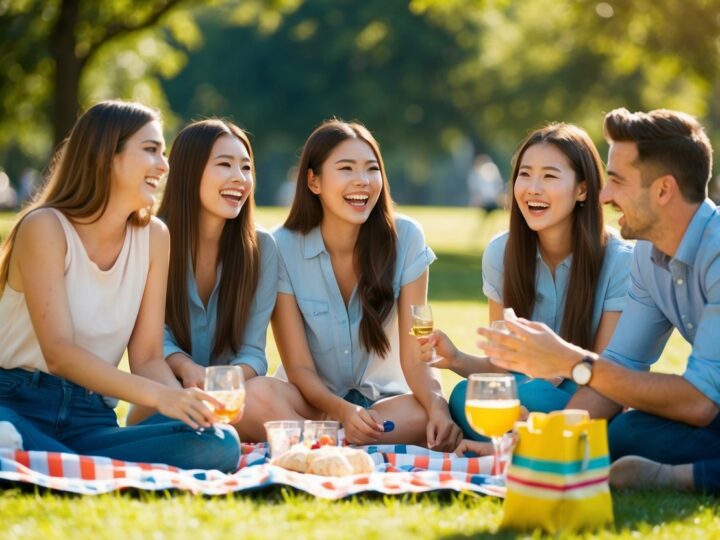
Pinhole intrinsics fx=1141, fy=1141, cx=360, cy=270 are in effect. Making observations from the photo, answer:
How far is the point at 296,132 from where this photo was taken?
5325cm

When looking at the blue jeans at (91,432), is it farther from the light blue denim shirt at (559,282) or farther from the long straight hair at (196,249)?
the light blue denim shirt at (559,282)

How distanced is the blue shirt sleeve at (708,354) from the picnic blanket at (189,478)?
1.00 m

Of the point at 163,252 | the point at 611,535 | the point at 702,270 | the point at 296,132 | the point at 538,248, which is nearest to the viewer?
the point at 611,535

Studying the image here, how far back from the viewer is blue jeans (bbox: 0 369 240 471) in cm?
537

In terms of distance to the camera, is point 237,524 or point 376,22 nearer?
point 237,524

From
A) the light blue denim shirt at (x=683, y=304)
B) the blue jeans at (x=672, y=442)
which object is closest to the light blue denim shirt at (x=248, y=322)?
the light blue denim shirt at (x=683, y=304)

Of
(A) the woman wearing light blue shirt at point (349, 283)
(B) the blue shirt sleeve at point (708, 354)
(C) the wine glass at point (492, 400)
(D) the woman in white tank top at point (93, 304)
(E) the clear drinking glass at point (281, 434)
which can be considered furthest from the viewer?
(A) the woman wearing light blue shirt at point (349, 283)

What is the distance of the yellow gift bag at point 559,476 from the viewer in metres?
4.30

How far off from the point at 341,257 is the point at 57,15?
50.4ft

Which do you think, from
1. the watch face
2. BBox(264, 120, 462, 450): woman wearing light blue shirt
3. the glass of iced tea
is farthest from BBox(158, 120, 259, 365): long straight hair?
the watch face

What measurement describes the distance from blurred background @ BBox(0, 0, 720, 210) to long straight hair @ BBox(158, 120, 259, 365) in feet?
47.2

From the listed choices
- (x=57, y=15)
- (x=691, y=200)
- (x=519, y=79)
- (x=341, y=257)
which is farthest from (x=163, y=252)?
(x=519, y=79)

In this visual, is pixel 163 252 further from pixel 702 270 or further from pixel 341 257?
pixel 702 270

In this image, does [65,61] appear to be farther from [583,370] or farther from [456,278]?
[583,370]
